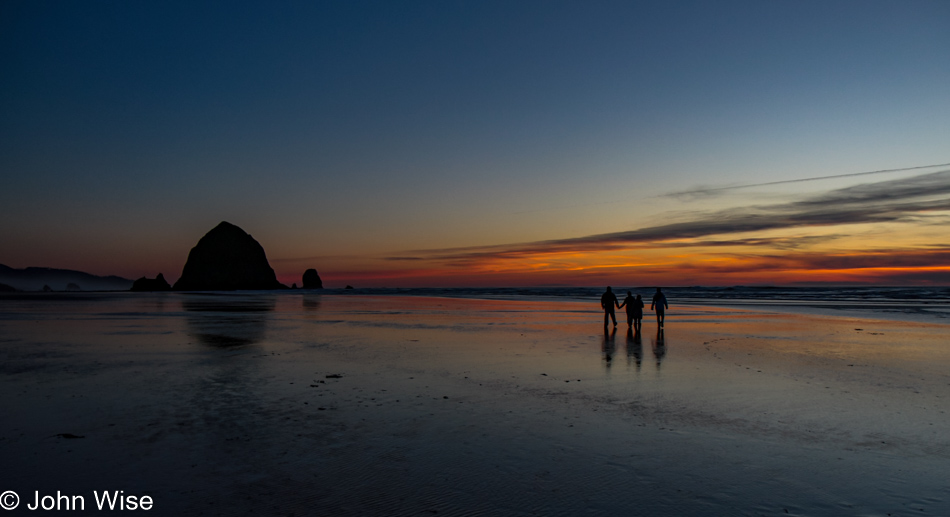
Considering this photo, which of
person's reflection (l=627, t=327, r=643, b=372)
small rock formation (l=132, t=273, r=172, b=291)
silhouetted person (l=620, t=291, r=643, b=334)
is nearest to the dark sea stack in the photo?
small rock formation (l=132, t=273, r=172, b=291)

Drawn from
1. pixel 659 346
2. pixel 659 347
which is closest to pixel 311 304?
pixel 659 346

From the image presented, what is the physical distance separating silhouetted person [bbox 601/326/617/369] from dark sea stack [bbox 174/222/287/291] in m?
152

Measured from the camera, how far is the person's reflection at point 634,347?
1447 centimetres

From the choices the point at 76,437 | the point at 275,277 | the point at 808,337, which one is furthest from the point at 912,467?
the point at 275,277

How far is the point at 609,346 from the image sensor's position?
17.1 meters

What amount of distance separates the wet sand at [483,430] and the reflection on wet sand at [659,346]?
314 mm

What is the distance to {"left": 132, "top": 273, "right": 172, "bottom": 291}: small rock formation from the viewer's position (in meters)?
143

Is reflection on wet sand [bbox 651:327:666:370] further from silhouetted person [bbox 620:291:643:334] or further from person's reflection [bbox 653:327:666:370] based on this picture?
silhouetted person [bbox 620:291:643:334]

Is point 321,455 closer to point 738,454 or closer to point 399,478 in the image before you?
point 399,478

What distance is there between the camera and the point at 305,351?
15.7 m


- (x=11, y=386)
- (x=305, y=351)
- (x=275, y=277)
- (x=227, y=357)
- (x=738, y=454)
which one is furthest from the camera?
(x=275, y=277)

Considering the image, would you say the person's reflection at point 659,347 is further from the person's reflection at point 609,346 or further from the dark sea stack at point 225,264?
the dark sea stack at point 225,264

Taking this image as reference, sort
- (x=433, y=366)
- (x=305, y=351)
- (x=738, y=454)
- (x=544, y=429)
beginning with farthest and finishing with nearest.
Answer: (x=305, y=351), (x=433, y=366), (x=544, y=429), (x=738, y=454)

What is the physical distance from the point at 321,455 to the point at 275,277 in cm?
18210
